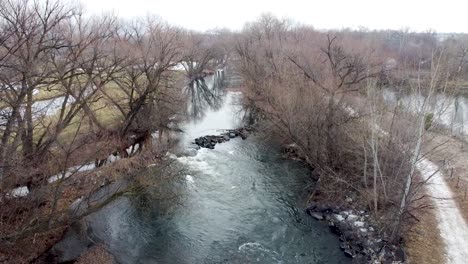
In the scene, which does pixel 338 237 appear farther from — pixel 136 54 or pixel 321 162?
pixel 136 54

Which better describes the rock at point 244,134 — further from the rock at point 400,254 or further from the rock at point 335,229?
the rock at point 400,254

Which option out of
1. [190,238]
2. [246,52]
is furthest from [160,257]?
[246,52]

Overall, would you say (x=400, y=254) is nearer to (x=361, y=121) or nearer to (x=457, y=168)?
(x=361, y=121)

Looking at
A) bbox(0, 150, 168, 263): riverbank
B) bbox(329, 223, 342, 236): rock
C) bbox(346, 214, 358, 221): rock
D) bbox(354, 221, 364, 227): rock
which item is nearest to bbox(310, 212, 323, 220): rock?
bbox(329, 223, 342, 236): rock

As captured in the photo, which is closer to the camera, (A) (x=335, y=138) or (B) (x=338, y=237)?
(B) (x=338, y=237)

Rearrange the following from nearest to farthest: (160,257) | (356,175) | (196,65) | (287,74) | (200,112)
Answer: (160,257) → (356,175) → (287,74) → (200,112) → (196,65)

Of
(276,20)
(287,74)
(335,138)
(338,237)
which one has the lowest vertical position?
(338,237)

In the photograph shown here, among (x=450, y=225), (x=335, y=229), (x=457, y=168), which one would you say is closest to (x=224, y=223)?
(x=335, y=229)
